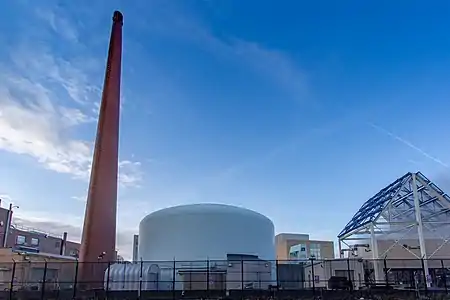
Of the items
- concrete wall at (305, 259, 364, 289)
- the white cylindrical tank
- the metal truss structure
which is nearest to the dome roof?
the white cylindrical tank

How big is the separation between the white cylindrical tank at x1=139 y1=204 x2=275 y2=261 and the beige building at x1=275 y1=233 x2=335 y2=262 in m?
41.6

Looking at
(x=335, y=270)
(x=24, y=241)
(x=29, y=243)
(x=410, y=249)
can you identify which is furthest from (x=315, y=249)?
(x=24, y=241)

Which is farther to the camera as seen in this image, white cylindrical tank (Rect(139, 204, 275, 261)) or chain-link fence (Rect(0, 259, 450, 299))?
white cylindrical tank (Rect(139, 204, 275, 261))

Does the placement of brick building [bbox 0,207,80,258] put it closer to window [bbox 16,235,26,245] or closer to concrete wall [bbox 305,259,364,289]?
window [bbox 16,235,26,245]

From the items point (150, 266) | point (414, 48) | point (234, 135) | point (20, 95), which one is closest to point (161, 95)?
point (234, 135)

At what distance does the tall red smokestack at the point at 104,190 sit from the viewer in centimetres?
3759

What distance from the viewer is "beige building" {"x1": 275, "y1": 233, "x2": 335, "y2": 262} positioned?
85812 millimetres

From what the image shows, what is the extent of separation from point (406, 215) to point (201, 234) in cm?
1828

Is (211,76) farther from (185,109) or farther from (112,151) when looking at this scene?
(112,151)

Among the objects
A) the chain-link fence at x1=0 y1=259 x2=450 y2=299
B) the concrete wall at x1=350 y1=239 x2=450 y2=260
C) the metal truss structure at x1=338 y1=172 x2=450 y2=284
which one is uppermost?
the metal truss structure at x1=338 y1=172 x2=450 y2=284

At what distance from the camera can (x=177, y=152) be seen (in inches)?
1479

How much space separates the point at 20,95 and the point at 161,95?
9.25 m

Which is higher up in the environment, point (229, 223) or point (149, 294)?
point (229, 223)

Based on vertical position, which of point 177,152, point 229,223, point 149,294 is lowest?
point 149,294
